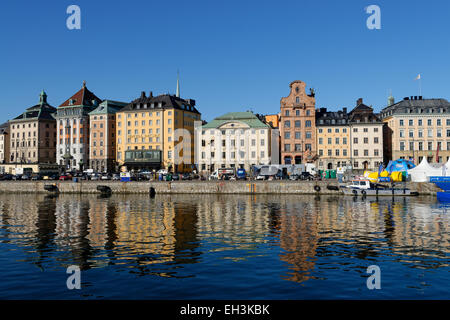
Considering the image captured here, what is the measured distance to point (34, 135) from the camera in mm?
154375

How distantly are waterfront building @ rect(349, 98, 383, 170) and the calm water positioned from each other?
71.9 metres

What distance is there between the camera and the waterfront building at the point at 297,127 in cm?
11562

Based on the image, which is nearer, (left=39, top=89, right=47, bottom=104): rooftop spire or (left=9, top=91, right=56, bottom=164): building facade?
(left=9, top=91, right=56, bottom=164): building facade

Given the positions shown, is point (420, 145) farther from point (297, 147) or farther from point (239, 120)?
point (239, 120)

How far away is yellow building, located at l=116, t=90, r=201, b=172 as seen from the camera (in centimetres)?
12862

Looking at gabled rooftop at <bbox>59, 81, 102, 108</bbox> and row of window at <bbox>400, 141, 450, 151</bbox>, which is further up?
gabled rooftop at <bbox>59, 81, 102, 108</bbox>

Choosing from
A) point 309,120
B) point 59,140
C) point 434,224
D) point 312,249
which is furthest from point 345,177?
point 59,140

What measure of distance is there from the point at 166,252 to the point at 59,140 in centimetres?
13346

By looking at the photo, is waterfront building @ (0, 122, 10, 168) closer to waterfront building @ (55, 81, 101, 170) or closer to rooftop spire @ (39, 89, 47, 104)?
rooftop spire @ (39, 89, 47, 104)

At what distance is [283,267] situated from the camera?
869 inches

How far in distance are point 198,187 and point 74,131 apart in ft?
263

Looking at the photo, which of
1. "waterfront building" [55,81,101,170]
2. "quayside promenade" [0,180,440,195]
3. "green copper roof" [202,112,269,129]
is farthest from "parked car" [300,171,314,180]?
"waterfront building" [55,81,101,170]

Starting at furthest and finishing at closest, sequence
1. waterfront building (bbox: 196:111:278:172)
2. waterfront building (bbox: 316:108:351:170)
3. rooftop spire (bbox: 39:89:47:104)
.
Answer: rooftop spire (bbox: 39:89:47:104), waterfront building (bbox: 196:111:278:172), waterfront building (bbox: 316:108:351:170)

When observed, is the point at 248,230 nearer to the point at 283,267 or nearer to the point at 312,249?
the point at 312,249
